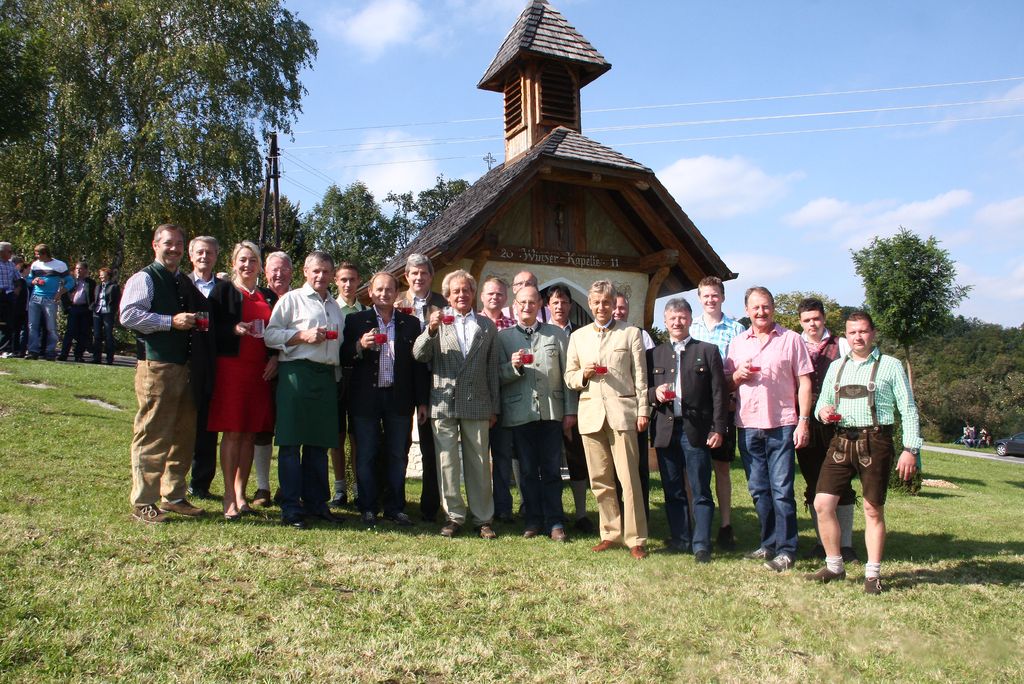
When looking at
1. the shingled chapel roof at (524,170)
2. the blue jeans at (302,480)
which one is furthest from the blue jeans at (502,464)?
the shingled chapel roof at (524,170)

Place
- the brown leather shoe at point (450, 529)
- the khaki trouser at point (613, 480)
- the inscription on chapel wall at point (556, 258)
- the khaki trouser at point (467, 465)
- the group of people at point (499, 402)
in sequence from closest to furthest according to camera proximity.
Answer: the group of people at point (499, 402) → the khaki trouser at point (613, 480) → the brown leather shoe at point (450, 529) → the khaki trouser at point (467, 465) → the inscription on chapel wall at point (556, 258)

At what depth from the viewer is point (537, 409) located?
6.12 m

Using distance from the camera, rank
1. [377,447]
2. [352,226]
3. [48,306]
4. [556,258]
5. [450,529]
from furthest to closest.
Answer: [352,226], [48,306], [556,258], [377,447], [450,529]

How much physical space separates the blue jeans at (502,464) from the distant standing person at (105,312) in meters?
10.8

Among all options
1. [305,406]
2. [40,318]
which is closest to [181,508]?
[305,406]

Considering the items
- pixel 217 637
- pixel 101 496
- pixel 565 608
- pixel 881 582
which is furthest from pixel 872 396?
pixel 101 496

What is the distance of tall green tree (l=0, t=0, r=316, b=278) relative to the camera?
2202cm

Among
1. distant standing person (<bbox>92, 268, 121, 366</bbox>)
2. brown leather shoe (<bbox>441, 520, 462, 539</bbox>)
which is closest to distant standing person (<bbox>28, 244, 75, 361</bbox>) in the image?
distant standing person (<bbox>92, 268, 121, 366</bbox>)

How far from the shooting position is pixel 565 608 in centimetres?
420

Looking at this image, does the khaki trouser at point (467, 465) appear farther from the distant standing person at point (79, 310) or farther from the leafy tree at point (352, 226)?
the leafy tree at point (352, 226)

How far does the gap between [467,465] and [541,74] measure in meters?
8.73

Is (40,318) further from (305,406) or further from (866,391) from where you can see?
(866,391)

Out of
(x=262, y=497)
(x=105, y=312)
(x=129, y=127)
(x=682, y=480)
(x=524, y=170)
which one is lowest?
(x=262, y=497)

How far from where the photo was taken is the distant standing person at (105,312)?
46.8ft
